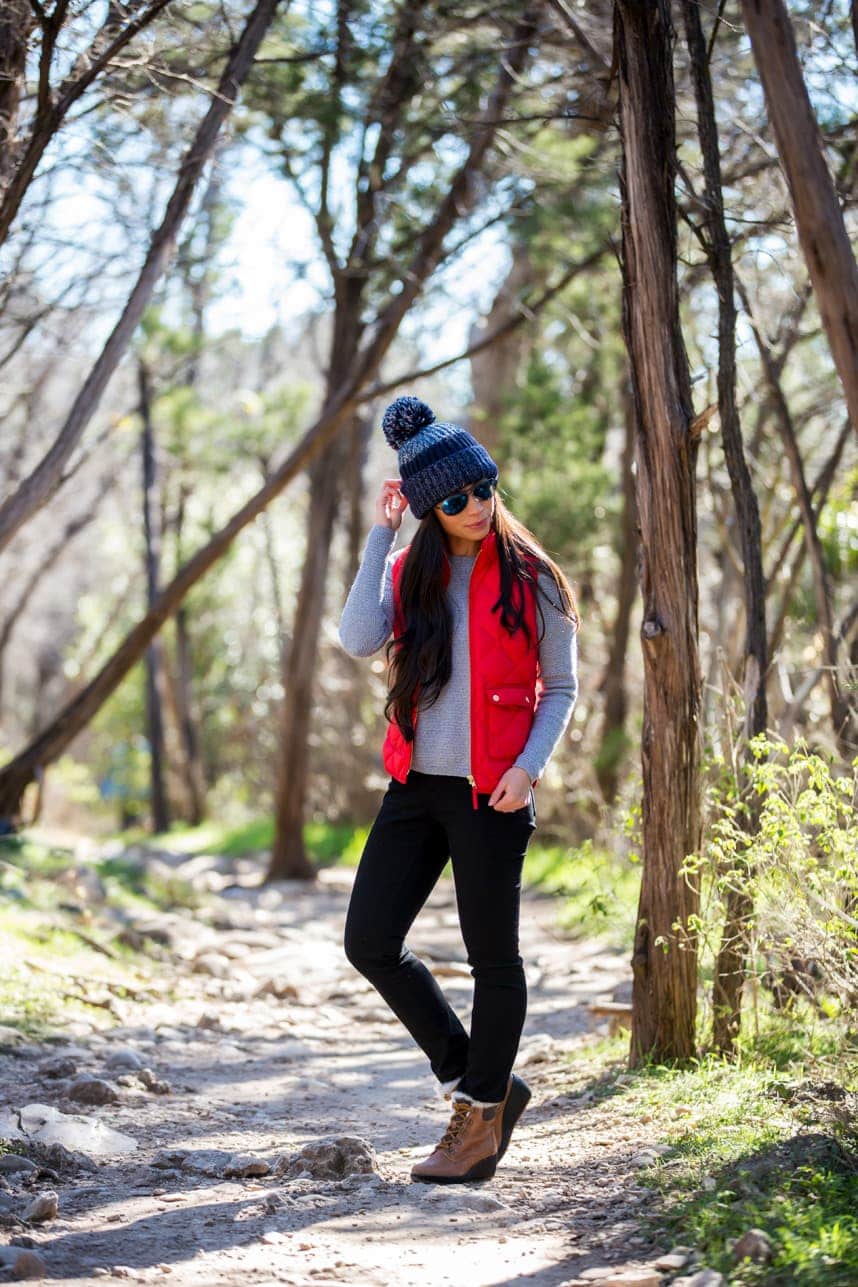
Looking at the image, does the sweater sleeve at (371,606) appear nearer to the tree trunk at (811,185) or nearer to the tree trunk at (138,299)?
the tree trunk at (811,185)

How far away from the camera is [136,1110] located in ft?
14.6

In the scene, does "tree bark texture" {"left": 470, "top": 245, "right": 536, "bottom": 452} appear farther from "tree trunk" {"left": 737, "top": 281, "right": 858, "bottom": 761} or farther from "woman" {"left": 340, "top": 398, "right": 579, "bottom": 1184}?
"woman" {"left": 340, "top": 398, "right": 579, "bottom": 1184}

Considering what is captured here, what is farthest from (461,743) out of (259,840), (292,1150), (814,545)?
(259,840)

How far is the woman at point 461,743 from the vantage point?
3.43 metres

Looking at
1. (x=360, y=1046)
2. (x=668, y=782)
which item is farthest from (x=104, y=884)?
(x=668, y=782)

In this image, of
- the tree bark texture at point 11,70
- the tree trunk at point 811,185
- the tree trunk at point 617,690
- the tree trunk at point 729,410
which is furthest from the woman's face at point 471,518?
the tree trunk at point 617,690

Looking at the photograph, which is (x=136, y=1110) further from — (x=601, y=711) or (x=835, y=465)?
(x=601, y=711)

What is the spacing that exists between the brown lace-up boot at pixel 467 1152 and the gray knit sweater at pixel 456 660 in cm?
89

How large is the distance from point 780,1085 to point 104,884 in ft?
19.4

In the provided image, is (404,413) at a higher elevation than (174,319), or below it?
below

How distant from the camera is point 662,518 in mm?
4355

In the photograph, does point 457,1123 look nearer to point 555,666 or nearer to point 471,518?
point 555,666

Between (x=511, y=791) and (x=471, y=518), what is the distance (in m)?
0.71

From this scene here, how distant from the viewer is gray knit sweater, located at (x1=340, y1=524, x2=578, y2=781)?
345 centimetres
